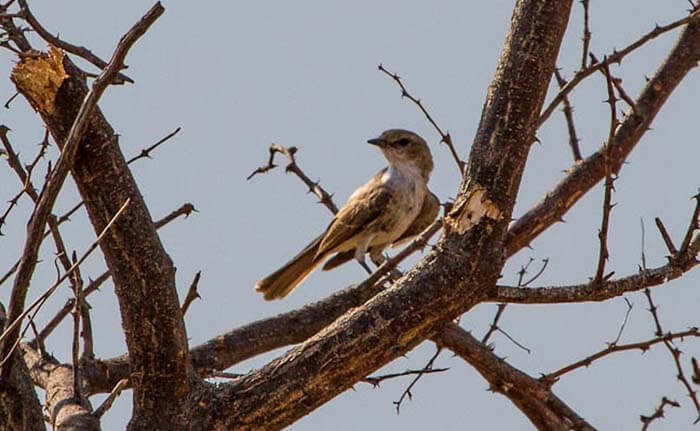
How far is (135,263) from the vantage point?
388 centimetres

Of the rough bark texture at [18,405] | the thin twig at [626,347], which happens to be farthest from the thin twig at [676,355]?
the rough bark texture at [18,405]

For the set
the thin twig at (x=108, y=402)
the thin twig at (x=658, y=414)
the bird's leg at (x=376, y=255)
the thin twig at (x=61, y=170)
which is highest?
the bird's leg at (x=376, y=255)

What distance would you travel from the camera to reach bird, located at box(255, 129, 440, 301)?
8.45 m

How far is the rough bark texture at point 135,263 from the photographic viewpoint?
386 centimetres

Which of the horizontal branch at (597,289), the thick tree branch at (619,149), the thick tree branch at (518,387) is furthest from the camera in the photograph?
the thick tree branch at (619,149)

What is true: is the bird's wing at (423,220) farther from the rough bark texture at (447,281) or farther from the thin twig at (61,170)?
the thin twig at (61,170)

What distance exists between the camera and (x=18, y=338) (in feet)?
11.6

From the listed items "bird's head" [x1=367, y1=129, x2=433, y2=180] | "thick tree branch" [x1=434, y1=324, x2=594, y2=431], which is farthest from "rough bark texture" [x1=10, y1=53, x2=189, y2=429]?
"bird's head" [x1=367, y1=129, x2=433, y2=180]

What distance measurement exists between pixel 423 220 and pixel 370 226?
0.46m

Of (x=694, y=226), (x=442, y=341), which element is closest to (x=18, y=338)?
(x=694, y=226)

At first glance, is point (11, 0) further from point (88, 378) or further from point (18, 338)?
point (88, 378)

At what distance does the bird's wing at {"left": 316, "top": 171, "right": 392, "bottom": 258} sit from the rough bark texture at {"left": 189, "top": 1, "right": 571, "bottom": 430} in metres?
4.16

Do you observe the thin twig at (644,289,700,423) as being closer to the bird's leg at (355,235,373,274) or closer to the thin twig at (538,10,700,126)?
the thin twig at (538,10,700,126)

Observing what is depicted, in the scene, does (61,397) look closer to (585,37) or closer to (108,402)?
(108,402)
